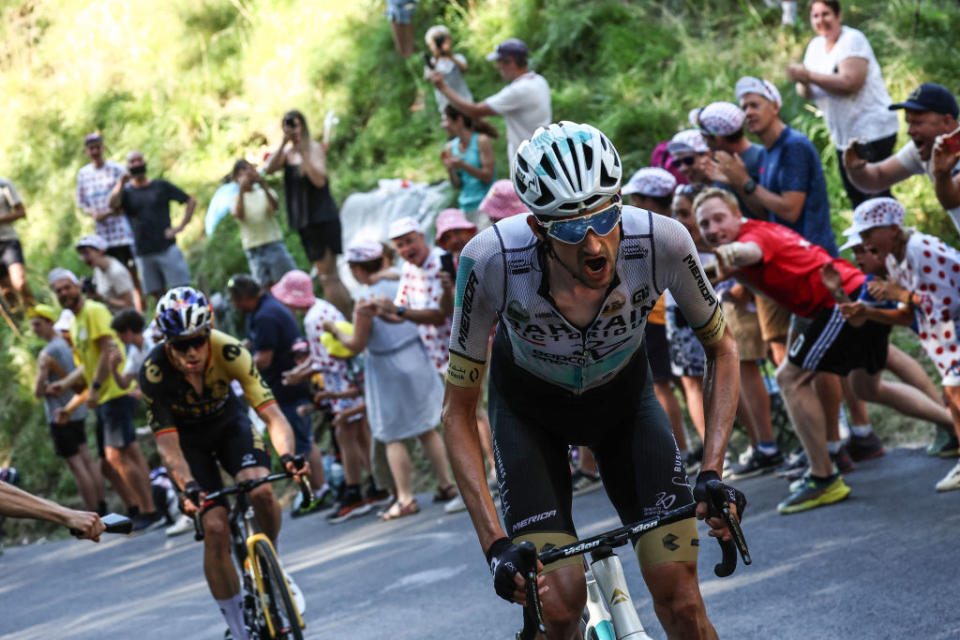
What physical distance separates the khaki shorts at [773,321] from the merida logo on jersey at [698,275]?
Answer: 4.77 metres

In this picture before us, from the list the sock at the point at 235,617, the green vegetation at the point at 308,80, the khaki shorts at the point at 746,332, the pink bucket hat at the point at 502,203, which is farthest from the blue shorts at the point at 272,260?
the sock at the point at 235,617

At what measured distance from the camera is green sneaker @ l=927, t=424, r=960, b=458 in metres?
8.76

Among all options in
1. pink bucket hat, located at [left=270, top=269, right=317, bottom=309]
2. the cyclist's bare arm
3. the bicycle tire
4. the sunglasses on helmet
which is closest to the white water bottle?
the cyclist's bare arm

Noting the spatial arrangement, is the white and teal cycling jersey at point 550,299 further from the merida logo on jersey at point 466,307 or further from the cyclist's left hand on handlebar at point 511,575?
the cyclist's left hand on handlebar at point 511,575

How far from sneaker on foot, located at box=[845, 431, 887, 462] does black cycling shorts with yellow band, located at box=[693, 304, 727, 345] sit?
546 centimetres

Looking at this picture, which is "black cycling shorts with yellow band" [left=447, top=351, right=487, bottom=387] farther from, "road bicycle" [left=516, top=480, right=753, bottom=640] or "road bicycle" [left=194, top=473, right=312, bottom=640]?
"road bicycle" [left=194, top=473, right=312, bottom=640]

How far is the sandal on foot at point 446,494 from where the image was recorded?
11.5m

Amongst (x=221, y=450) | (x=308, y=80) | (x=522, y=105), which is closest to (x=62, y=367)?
(x=308, y=80)

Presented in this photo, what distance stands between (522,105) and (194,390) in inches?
203

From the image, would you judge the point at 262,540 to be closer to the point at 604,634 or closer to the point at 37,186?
the point at 604,634

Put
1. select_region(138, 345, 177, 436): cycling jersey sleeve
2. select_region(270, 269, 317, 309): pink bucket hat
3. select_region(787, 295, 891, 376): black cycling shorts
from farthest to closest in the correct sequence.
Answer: select_region(270, 269, 317, 309): pink bucket hat
select_region(787, 295, 891, 376): black cycling shorts
select_region(138, 345, 177, 436): cycling jersey sleeve

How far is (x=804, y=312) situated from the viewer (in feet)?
27.2

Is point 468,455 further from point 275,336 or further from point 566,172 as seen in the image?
point 275,336

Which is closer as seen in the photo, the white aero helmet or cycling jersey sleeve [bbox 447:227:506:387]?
the white aero helmet
